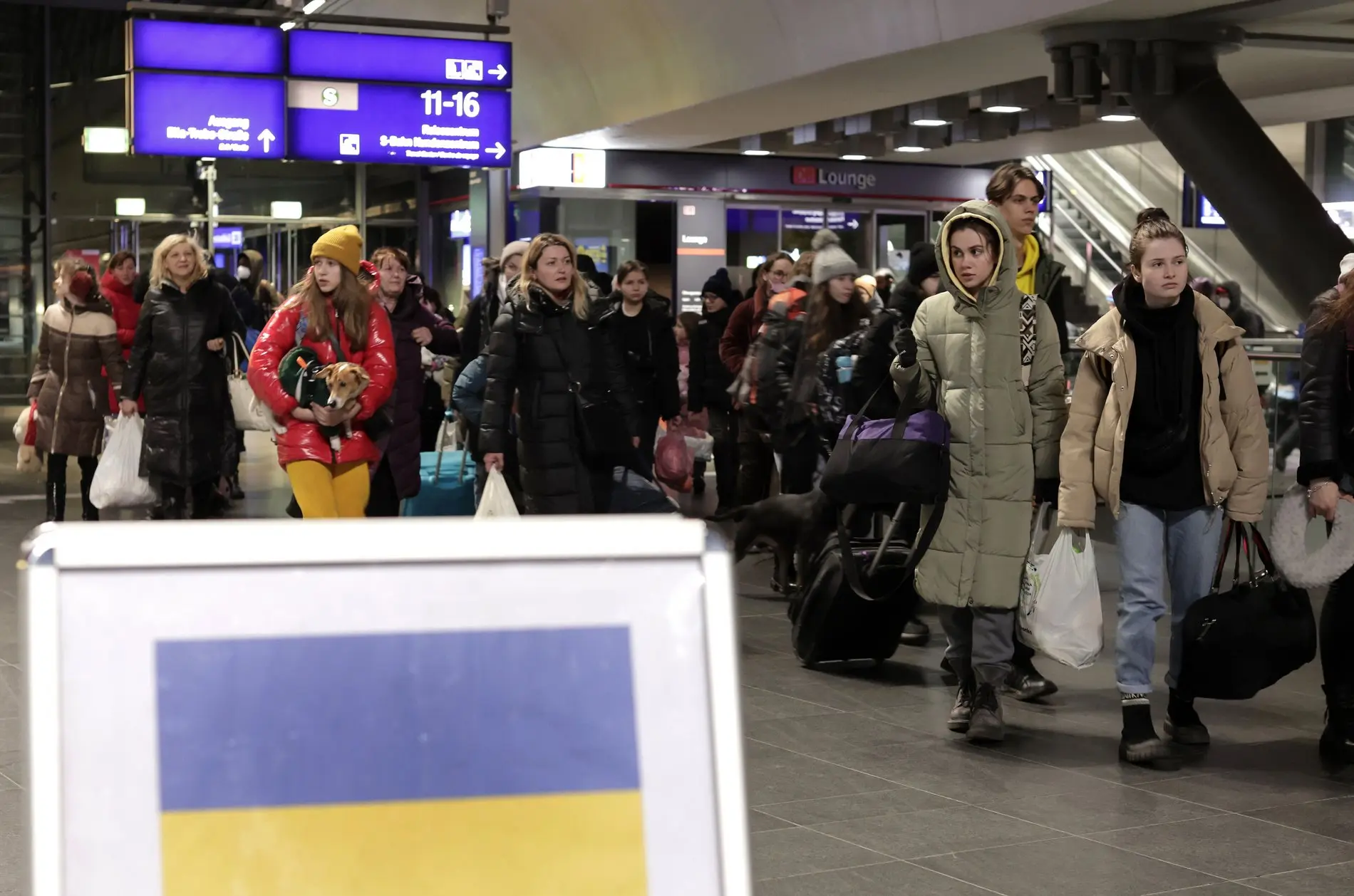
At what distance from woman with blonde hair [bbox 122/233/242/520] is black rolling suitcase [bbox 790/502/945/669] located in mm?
4289

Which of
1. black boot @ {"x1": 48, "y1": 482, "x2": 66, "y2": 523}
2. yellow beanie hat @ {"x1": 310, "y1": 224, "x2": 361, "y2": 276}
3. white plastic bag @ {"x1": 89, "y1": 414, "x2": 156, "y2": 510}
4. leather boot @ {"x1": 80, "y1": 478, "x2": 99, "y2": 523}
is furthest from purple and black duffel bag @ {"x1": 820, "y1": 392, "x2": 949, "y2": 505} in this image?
black boot @ {"x1": 48, "y1": 482, "x2": 66, "y2": 523}

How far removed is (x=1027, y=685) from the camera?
680cm

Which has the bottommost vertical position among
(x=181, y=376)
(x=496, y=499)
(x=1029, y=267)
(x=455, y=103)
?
(x=496, y=499)

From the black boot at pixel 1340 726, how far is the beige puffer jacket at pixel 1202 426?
69 centimetres

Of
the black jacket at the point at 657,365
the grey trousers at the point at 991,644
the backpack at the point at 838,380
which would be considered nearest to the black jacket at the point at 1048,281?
the backpack at the point at 838,380

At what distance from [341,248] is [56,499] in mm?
5686

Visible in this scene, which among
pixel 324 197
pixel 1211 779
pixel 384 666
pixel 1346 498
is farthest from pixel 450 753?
pixel 324 197

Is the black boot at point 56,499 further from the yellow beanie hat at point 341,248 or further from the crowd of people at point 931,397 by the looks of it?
the yellow beanie hat at point 341,248

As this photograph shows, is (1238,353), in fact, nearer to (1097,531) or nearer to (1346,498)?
(1346,498)

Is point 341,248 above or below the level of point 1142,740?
above

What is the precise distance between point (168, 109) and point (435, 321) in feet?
13.7

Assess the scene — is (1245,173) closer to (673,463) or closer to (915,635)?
(673,463)

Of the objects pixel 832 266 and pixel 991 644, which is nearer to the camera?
pixel 991 644

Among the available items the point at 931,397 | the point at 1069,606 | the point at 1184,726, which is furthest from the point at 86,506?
the point at 1184,726
